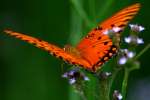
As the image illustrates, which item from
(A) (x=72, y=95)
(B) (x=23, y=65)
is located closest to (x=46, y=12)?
(B) (x=23, y=65)

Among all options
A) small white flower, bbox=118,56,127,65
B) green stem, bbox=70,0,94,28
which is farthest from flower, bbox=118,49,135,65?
green stem, bbox=70,0,94,28

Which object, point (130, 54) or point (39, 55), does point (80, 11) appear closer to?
point (130, 54)

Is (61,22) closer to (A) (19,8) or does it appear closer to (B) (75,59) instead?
(A) (19,8)

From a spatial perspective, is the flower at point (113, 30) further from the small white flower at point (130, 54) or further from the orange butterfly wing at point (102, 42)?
the small white flower at point (130, 54)

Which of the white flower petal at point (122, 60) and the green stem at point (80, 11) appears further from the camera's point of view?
the green stem at point (80, 11)

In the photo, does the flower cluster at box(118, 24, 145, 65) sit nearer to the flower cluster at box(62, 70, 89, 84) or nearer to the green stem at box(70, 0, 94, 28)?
the flower cluster at box(62, 70, 89, 84)

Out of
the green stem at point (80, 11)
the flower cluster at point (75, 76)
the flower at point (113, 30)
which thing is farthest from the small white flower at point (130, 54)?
the green stem at point (80, 11)

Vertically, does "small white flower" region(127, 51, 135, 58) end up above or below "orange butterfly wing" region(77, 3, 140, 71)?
below
